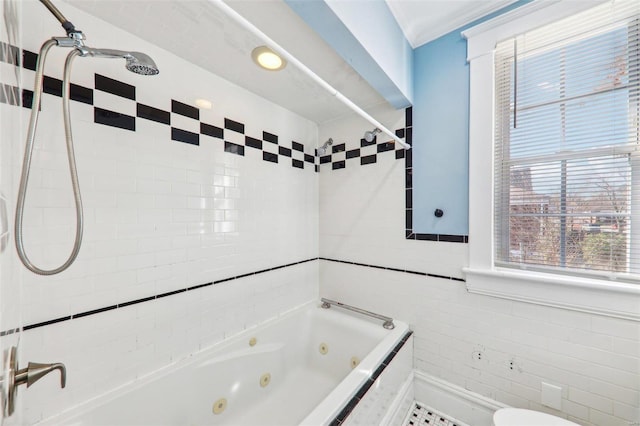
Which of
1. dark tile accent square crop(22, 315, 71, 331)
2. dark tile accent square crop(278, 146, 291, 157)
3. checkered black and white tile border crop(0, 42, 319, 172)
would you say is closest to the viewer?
checkered black and white tile border crop(0, 42, 319, 172)

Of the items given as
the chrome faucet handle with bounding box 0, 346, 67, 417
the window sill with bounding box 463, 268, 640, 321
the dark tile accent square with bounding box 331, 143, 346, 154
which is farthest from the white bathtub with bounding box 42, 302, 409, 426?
the dark tile accent square with bounding box 331, 143, 346, 154

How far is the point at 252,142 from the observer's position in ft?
5.52

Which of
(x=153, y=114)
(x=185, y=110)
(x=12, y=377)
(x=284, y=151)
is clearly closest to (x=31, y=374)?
(x=12, y=377)

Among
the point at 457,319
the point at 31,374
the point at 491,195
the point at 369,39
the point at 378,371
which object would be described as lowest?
the point at 378,371

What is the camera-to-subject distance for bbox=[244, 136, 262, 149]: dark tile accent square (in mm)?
1645

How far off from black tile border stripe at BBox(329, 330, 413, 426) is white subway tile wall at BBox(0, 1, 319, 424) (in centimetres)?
87

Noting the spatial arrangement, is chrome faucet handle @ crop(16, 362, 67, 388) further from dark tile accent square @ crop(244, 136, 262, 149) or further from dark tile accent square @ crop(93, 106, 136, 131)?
dark tile accent square @ crop(244, 136, 262, 149)

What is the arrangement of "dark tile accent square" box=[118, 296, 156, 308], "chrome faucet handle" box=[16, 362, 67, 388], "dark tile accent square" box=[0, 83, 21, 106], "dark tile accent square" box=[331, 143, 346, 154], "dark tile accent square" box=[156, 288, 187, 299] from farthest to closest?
"dark tile accent square" box=[331, 143, 346, 154]
"dark tile accent square" box=[156, 288, 187, 299]
"dark tile accent square" box=[118, 296, 156, 308]
"chrome faucet handle" box=[16, 362, 67, 388]
"dark tile accent square" box=[0, 83, 21, 106]

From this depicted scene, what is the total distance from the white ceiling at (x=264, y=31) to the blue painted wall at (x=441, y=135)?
15 centimetres

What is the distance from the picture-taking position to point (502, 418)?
1132 mm

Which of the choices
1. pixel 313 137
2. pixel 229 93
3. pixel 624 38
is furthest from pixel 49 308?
pixel 624 38

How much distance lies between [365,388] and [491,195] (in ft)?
4.05

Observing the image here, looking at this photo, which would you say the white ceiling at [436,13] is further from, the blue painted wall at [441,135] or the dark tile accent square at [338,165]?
the dark tile accent square at [338,165]

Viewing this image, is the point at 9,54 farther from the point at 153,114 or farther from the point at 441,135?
the point at 441,135
